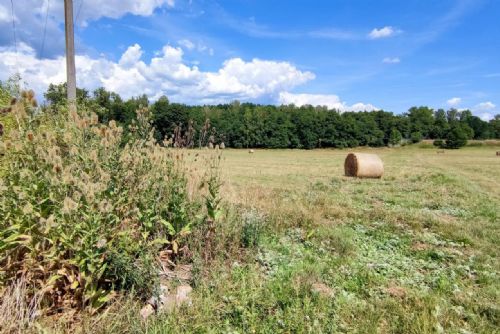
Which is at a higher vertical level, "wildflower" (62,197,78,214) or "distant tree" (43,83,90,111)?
"distant tree" (43,83,90,111)

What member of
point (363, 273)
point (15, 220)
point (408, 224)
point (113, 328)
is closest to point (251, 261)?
point (363, 273)

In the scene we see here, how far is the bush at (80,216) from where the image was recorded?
308 centimetres

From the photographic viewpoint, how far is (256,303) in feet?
11.7

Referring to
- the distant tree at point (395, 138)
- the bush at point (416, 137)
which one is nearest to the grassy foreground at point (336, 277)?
the distant tree at point (395, 138)

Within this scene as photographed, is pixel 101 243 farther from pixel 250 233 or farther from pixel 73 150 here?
pixel 250 233

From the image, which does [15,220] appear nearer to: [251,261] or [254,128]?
[251,261]

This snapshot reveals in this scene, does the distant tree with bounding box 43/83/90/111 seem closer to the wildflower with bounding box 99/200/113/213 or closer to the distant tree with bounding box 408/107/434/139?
the wildflower with bounding box 99/200/113/213

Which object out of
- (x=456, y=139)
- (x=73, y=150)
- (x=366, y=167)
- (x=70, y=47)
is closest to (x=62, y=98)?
(x=70, y=47)

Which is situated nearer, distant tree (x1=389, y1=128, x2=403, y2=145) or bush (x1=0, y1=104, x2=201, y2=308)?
bush (x1=0, y1=104, x2=201, y2=308)

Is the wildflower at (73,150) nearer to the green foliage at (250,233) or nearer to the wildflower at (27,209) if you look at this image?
the wildflower at (27,209)

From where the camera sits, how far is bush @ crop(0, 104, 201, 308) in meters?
3.08

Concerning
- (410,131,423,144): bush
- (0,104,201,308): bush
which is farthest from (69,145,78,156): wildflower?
(410,131,423,144): bush

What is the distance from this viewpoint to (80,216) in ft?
10.8

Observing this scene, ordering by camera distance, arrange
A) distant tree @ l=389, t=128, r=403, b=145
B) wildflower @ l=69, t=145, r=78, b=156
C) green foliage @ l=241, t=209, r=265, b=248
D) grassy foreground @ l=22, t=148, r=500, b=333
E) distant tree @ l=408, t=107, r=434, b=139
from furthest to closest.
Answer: distant tree @ l=408, t=107, r=434, b=139 → distant tree @ l=389, t=128, r=403, b=145 → green foliage @ l=241, t=209, r=265, b=248 → wildflower @ l=69, t=145, r=78, b=156 → grassy foreground @ l=22, t=148, r=500, b=333
